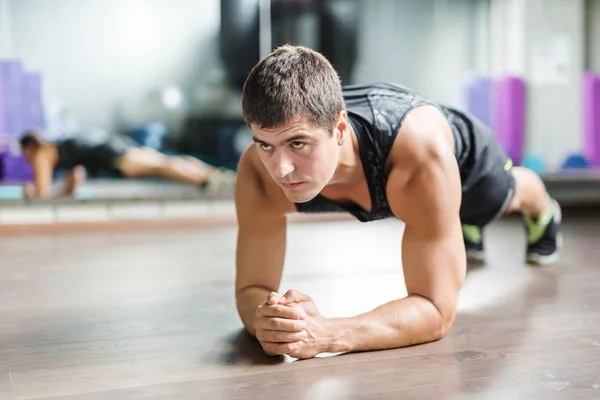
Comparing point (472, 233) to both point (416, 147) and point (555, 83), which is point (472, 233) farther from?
point (555, 83)

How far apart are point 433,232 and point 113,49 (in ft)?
9.93

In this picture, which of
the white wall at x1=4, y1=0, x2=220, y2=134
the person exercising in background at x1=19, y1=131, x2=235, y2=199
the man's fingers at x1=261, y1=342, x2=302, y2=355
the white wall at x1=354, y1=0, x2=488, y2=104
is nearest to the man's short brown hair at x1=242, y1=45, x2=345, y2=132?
the man's fingers at x1=261, y1=342, x2=302, y2=355

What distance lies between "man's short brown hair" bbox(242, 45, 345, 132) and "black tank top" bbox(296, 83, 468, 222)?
0.16 m

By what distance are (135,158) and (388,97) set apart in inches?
103

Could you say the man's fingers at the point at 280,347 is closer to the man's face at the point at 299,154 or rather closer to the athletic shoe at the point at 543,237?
the man's face at the point at 299,154

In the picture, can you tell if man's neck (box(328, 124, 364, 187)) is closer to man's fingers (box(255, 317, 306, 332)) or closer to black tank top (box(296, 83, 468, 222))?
black tank top (box(296, 83, 468, 222))

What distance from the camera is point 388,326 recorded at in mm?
1243

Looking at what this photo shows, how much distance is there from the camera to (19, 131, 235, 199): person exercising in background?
11.9ft

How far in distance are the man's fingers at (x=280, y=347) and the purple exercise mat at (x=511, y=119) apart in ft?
11.3

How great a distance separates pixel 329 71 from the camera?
116 centimetres

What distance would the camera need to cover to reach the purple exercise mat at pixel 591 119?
4.25 meters

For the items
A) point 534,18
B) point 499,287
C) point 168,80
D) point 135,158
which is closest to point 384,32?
point 534,18

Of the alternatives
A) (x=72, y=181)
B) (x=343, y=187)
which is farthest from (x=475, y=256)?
(x=72, y=181)

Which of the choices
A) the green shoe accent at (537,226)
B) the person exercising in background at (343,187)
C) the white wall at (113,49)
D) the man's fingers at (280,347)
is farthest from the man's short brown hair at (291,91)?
the white wall at (113,49)
